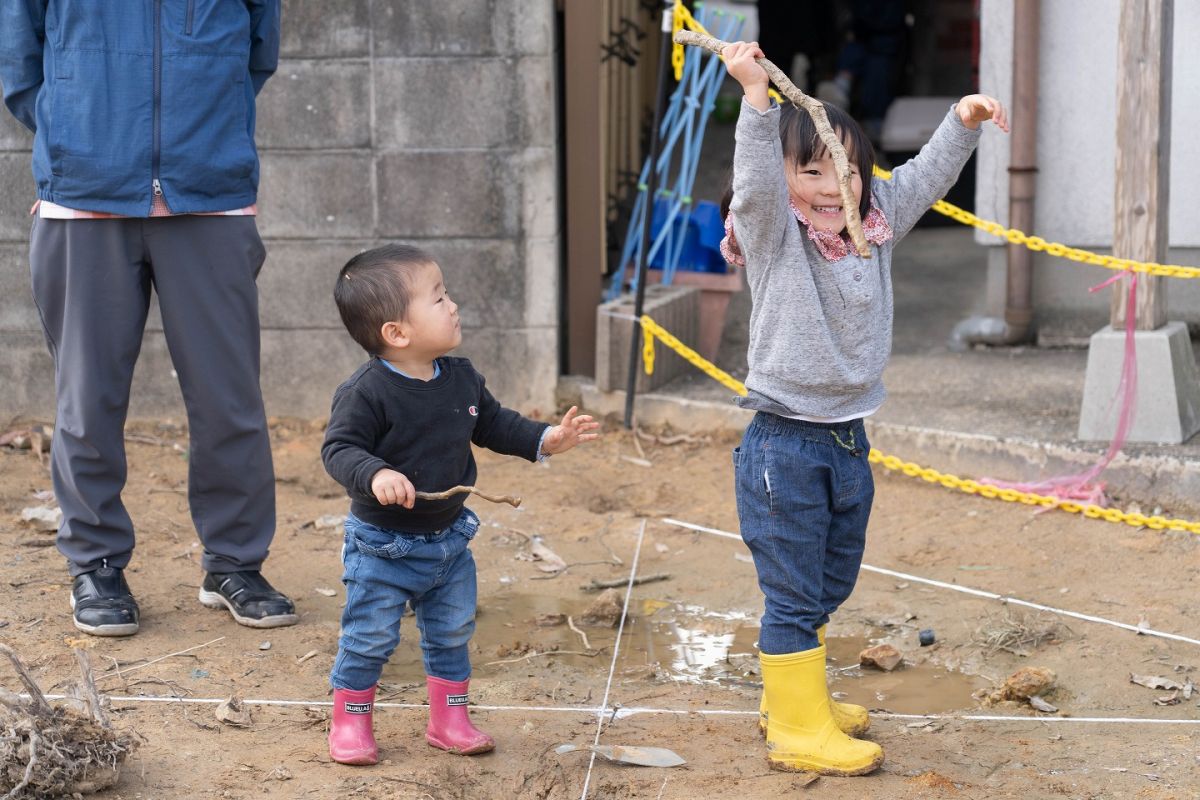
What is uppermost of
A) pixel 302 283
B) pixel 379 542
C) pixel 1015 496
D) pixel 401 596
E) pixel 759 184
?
pixel 759 184

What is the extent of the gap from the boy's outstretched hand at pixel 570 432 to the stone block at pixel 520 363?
2579 mm

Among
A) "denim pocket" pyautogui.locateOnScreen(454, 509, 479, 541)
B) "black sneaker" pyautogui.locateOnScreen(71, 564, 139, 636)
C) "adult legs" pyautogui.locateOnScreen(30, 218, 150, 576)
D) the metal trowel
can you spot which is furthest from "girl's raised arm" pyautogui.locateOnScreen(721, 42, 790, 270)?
"black sneaker" pyautogui.locateOnScreen(71, 564, 139, 636)

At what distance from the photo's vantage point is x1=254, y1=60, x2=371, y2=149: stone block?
5.39m

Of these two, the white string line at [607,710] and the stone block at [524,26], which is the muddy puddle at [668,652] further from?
the stone block at [524,26]

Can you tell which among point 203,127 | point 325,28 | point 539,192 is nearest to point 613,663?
point 203,127

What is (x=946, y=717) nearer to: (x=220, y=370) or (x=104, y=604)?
(x=220, y=370)

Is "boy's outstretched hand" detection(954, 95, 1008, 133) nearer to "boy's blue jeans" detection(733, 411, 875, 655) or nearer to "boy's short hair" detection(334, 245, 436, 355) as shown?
"boy's blue jeans" detection(733, 411, 875, 655)

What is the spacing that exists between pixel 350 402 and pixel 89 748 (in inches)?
33.1

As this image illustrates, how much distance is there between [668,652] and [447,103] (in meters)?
2.52

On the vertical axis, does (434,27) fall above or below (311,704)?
above

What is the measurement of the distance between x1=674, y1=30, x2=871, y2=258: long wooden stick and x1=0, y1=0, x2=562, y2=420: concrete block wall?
2.57m

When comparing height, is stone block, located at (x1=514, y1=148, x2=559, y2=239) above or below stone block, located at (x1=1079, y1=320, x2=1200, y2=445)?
above

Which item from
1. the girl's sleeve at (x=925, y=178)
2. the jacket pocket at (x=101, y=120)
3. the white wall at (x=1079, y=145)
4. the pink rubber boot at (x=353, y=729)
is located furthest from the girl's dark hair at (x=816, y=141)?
the white wall at (x=1079, y=145)

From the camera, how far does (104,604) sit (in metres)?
3.75
